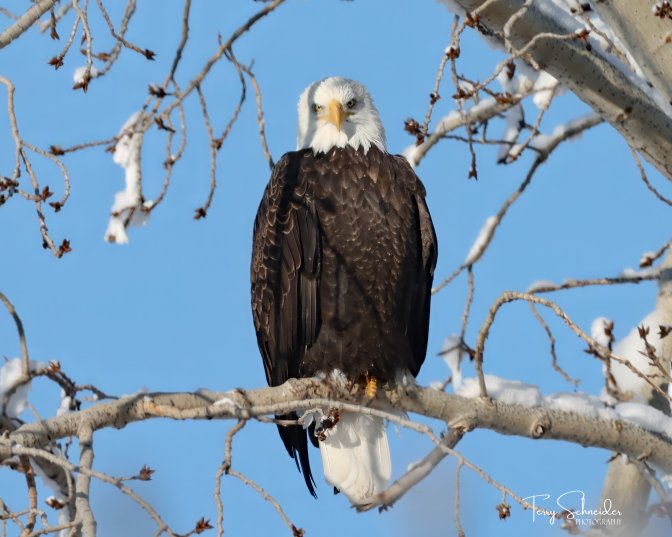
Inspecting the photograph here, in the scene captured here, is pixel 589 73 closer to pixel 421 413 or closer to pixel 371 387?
pixel 421 413

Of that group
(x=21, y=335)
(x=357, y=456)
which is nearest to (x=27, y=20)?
(x=21, y=335)

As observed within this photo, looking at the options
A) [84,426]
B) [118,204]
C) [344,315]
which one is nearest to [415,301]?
[344,315]

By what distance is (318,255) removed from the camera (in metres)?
Result: 4.84

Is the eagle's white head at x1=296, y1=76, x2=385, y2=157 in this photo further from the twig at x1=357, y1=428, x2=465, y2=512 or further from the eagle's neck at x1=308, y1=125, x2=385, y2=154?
the twig at x1=357, y1=428, x2=465, y2=512

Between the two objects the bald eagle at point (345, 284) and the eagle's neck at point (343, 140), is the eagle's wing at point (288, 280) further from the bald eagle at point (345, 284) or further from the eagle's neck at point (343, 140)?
the eagle's neck at point (343, 140)

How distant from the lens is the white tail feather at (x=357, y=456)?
197 inches

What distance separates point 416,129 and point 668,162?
93 centimetres

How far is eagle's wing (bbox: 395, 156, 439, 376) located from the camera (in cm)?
502

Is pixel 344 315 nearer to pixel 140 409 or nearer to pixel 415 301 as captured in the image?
pixel 415 301

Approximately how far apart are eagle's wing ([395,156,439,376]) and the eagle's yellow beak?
0.38 m

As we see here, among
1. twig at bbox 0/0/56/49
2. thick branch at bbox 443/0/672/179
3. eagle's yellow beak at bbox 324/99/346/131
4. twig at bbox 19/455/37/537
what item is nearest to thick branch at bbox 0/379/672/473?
twig at bbox 19/455/37/537

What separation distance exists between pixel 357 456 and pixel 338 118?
1586 mm

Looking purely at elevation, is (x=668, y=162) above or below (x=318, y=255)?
below

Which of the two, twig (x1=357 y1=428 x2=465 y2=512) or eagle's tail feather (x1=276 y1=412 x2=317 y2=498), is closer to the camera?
twig (x1=357 y1=428 x2=465 y2=512)
